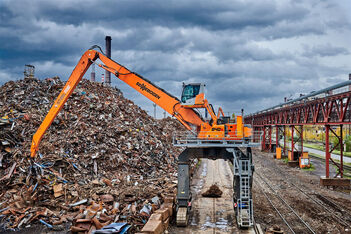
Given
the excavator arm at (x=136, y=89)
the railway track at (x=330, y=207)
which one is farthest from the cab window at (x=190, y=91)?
the railway track at (x=330, y=207)

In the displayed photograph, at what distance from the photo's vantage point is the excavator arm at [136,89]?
47.6 ft

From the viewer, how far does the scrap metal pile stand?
542 inches

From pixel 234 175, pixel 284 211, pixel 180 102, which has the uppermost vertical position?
pixel 180 102

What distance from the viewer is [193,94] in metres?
14.0

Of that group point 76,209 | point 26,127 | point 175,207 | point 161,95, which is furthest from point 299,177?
point 26,127

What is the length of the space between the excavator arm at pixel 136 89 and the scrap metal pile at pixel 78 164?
195cm

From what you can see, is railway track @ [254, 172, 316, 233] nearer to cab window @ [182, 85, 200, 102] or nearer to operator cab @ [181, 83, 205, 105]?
operator cab @ [181, 83, 205, 105]

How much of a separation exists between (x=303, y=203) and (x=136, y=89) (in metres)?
12.4

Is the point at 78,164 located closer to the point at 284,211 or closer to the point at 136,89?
the point at 136,89

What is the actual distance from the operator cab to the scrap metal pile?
545 centimetres

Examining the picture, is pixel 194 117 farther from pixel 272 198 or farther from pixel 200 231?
pixel 272 198

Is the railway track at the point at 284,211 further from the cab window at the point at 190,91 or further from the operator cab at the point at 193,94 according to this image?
the cab window at the point at 190,91

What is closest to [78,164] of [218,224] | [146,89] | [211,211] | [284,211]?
[146,89]

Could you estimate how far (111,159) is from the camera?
19.8 metres
